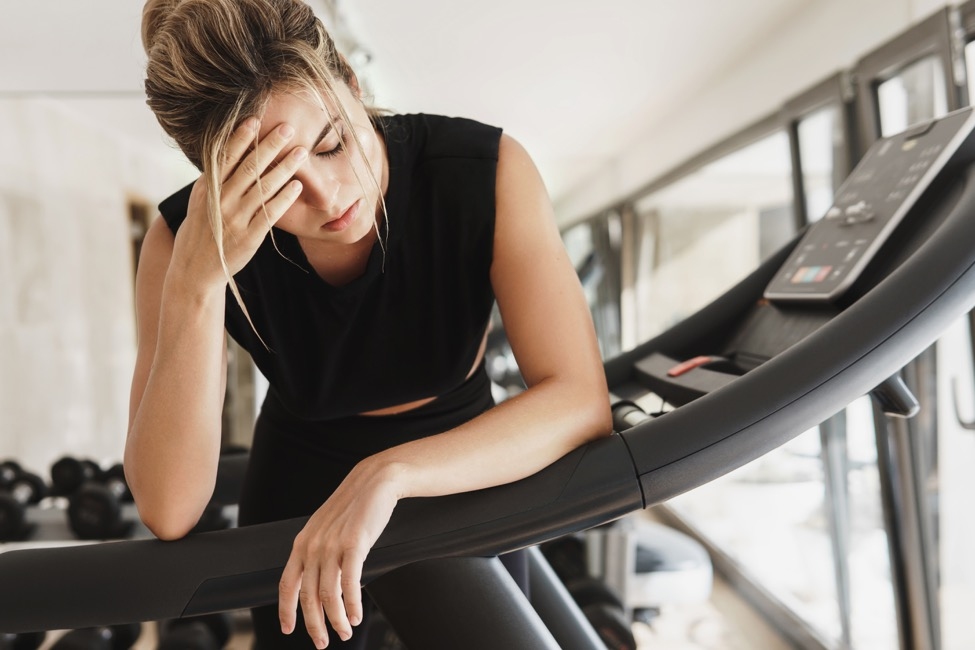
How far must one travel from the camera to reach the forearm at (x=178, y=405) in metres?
0.77

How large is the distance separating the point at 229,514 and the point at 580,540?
1114 millimetres

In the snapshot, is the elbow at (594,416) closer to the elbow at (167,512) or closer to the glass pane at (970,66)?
the elbow at (167,512)

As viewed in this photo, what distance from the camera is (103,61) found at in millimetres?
3057

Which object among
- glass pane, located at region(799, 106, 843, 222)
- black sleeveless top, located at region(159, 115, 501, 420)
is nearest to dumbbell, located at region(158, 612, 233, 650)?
black sleeveless top, located at region(159, 115, 501, 420)

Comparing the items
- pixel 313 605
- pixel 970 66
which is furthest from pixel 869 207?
pixel 970 66

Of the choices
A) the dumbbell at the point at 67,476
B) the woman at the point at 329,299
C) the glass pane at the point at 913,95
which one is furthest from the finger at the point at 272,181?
the dumbbell at the point at 67,476

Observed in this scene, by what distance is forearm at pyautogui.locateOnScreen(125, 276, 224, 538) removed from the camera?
2.52ft

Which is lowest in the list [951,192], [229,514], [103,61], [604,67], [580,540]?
[580,540]

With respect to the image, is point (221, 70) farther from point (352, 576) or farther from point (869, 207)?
point (869, 207)

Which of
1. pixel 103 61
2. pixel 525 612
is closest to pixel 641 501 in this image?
pixel 525 612

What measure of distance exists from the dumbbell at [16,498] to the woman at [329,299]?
1789 mm

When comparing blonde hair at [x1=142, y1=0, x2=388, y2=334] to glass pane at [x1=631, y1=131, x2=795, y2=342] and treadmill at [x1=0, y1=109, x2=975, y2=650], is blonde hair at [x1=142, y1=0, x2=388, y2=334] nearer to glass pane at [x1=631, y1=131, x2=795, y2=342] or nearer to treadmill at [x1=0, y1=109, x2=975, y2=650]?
treadmill at [x1=0, y1=109, x2=975, y2=650]

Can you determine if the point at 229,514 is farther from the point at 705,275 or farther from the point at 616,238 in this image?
the point at 616,238

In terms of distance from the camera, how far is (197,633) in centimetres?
194
